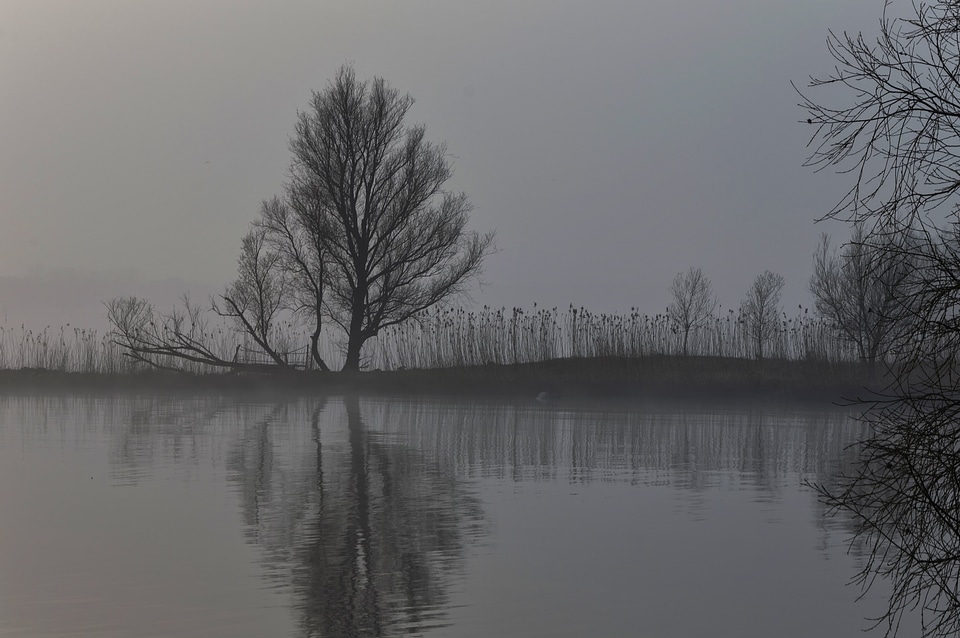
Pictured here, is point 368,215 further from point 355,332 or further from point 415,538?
point 415,538

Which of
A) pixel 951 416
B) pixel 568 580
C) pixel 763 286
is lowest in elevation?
pixel 568 580

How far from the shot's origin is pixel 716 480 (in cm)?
1184

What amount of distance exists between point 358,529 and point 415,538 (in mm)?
507

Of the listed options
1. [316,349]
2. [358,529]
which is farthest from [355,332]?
[358,529]

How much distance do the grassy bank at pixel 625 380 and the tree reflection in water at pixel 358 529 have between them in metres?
13.8

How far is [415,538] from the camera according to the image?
801cm

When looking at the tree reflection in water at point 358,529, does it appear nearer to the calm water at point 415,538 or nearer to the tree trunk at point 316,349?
the calm water at point 415,538

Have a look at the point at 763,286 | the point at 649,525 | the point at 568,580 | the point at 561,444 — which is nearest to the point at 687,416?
the point at 561,444

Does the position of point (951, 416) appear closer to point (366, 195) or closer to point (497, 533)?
point (497, 533)

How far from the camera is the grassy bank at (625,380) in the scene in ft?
88.1

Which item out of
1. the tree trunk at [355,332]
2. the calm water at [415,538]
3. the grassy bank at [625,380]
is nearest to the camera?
the calm water at [415,538]

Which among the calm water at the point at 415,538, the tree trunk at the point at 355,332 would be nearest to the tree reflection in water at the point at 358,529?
the calm water at the point at 415,538

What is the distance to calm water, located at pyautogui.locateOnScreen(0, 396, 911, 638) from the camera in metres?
6.03

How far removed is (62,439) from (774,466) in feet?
29.2
